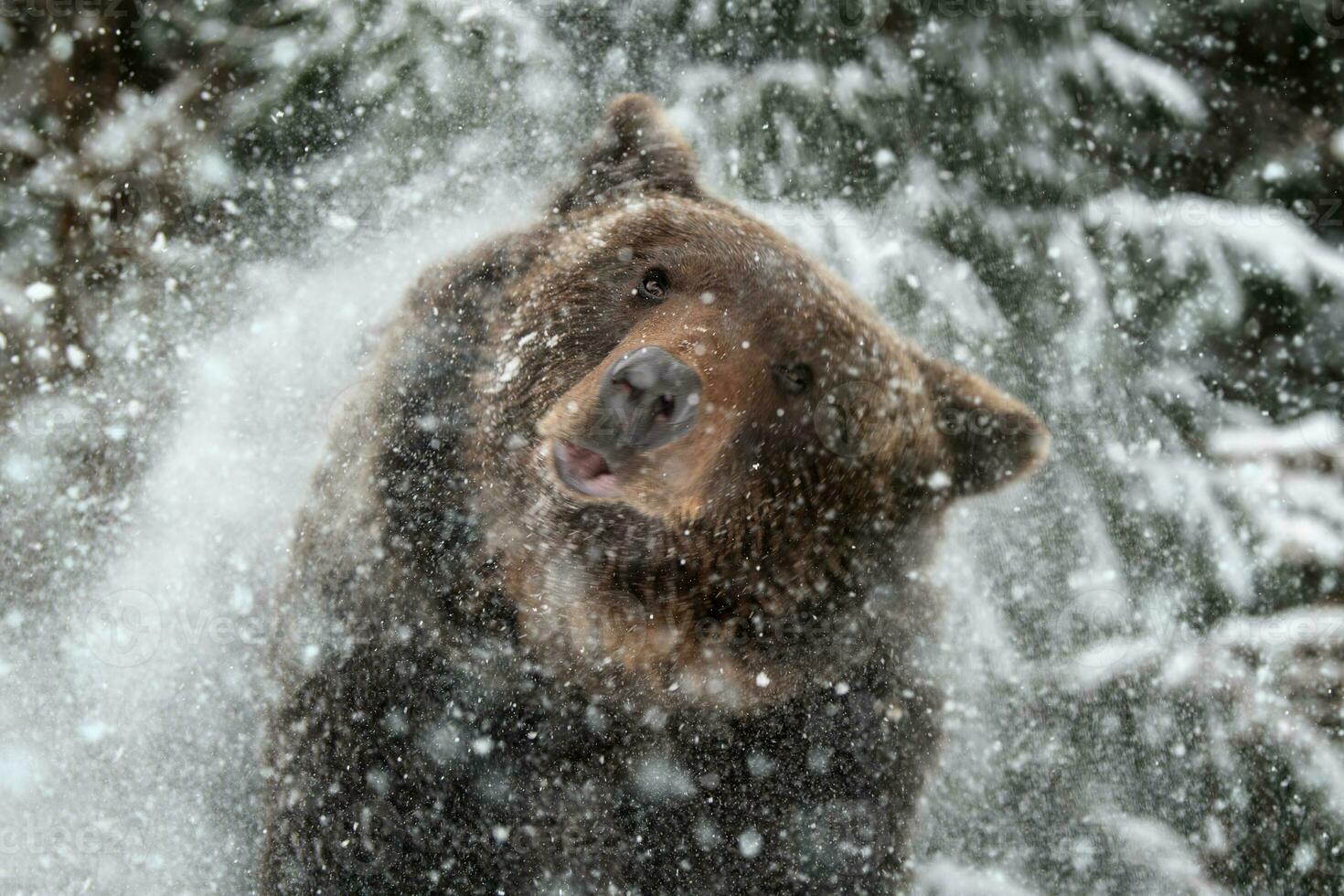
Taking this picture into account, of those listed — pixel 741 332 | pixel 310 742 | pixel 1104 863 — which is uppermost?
pixel 741 332

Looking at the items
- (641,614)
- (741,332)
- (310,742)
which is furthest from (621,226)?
(310,742)

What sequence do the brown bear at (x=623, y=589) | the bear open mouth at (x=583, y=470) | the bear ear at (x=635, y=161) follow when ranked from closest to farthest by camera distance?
the bear open mouth at (x=583, y=470), the brown bear at (x=623, y=589), the bear ear at (x=635, y=161)

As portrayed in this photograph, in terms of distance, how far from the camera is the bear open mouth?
90.0 inches

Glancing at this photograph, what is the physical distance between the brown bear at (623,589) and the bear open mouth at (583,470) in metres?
0.15

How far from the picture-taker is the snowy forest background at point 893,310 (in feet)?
13.5

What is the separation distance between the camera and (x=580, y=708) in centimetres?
313

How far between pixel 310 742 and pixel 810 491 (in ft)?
6.83

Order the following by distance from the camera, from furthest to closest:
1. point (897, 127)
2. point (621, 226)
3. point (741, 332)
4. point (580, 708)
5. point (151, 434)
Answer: point (897, 127) < point (151, 434) < point (580, 708) < point (621, 226) < point (741, 332)

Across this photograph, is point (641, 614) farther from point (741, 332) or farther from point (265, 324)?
point (265, 324)

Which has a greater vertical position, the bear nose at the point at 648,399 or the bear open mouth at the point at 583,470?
the bear nose at the point at 648,399

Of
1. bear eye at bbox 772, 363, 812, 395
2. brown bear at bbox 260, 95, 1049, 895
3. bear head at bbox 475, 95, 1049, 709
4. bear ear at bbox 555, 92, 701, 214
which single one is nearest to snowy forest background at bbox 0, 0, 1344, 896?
brown bear at bbox 260, 95, 1049, 895

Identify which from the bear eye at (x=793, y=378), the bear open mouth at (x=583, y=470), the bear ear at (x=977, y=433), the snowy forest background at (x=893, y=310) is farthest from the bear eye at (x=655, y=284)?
the snowy forest background at (x=893, y=310)

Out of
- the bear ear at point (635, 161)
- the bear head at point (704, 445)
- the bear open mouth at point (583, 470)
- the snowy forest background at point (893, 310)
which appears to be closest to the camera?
the bear open mouth at point (583, 470)

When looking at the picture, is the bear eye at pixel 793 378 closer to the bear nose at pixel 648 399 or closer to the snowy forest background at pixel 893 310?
the bear nose at pixel 648 399
